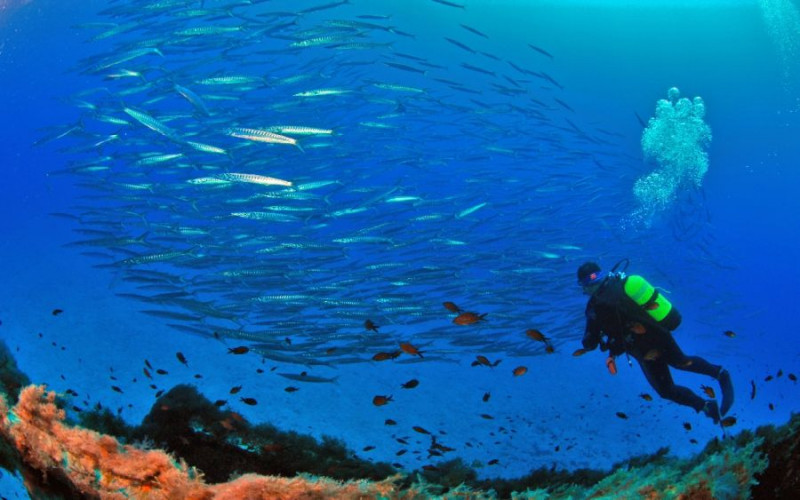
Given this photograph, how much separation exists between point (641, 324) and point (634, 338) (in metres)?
0.41

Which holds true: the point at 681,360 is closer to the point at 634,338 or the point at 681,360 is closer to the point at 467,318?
the point at 634,338

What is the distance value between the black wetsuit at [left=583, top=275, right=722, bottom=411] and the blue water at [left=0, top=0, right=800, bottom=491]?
7.37ft

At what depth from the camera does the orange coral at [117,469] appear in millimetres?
2197

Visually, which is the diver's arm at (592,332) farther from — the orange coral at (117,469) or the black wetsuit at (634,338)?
the orange coral at (117,469)

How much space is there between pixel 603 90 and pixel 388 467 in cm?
5290

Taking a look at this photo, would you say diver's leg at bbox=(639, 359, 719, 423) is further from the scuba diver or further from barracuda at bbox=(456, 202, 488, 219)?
barracuda at bbox=(456, 202, 488, 219)

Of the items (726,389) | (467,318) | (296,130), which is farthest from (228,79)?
(726,389)

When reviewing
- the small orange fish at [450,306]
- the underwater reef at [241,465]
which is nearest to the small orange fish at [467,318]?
the small orange fish at [450,306]

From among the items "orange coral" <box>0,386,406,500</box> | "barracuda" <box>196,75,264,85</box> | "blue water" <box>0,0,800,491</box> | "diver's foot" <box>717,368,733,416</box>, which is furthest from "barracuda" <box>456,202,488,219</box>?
"orange coral" <box>0,386,406,500</box>

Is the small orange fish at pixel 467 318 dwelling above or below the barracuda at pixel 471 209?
above

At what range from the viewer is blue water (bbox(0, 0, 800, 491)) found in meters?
9.08

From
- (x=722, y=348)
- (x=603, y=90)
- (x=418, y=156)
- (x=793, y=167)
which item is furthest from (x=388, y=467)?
(x=793, y=167)

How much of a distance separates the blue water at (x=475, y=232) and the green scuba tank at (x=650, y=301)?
2.83m

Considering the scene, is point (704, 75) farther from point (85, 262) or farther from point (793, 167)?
point (85, 262)
